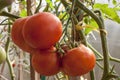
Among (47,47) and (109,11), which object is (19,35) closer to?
(47,47)

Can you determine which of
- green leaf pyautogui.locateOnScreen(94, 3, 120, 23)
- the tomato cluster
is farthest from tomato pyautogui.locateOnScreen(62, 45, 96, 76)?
green leaf pyautogui.locateOnScreen(94, 3, 120, 23)

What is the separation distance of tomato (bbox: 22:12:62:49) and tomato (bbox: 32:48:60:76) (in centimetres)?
2

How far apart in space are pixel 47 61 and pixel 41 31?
5 cm

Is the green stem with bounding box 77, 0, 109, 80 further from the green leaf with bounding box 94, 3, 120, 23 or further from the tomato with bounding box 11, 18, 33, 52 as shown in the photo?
the green leaf with bounding box 94, 3, 120, 23

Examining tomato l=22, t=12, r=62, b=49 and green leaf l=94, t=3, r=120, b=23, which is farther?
green leaf l=94, t=3, r=120, b=23

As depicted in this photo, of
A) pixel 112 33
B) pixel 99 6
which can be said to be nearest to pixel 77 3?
pixel 99 6

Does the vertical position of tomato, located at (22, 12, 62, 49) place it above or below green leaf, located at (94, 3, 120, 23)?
above

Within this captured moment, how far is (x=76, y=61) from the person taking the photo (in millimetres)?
416

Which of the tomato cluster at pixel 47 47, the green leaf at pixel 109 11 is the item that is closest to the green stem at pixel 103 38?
the tomato cluster at pixel 47 47

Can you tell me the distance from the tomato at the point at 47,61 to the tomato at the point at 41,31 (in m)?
0.02

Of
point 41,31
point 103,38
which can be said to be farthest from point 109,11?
point 41,31

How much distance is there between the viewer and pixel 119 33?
6.40 feet

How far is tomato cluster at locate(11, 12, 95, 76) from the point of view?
0.39 meters

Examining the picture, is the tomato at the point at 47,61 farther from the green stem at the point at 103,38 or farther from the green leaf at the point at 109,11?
the green leaf at the point at 109,11
